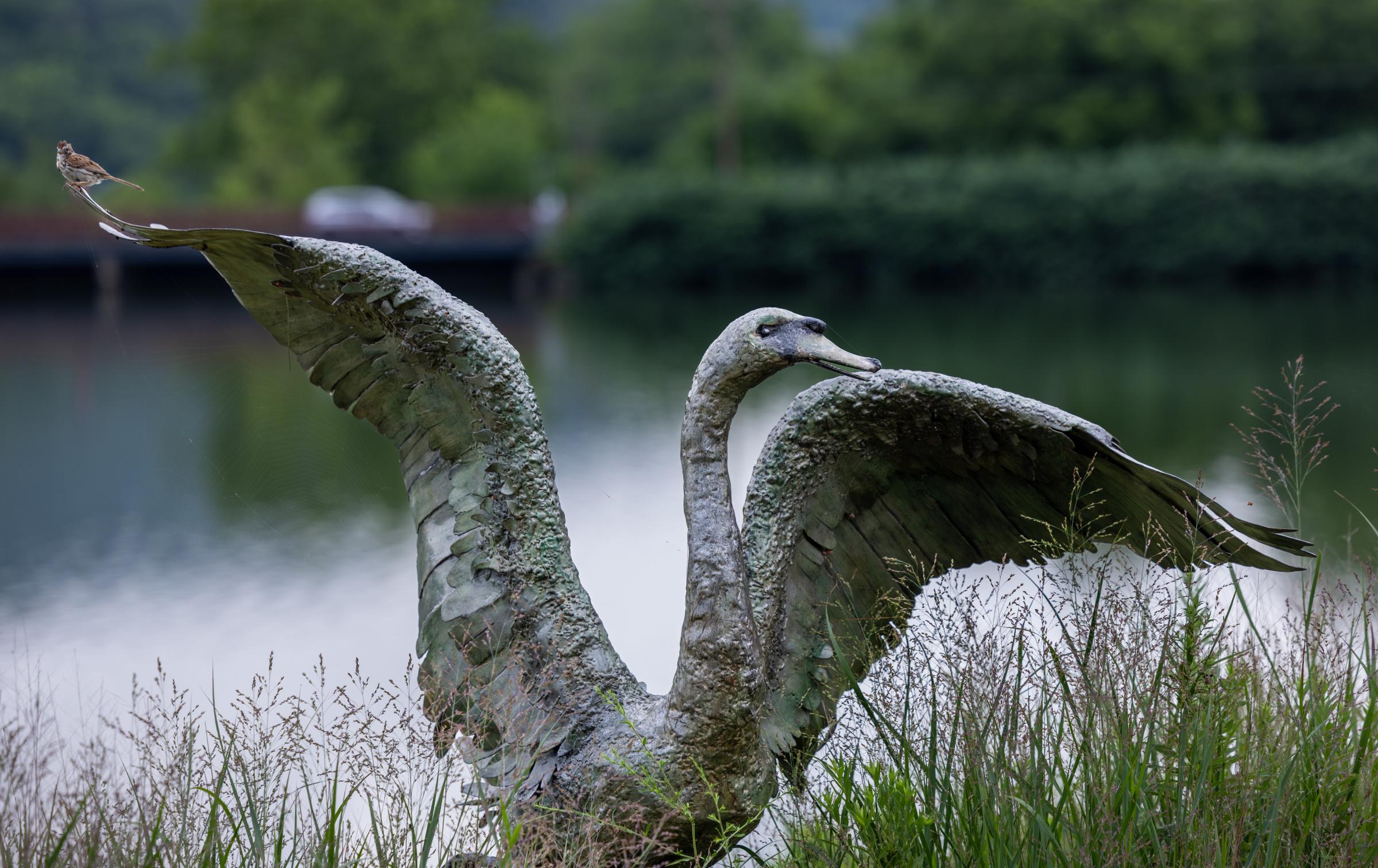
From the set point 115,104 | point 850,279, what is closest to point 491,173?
point 850,279

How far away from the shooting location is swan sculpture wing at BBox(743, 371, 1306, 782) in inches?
126

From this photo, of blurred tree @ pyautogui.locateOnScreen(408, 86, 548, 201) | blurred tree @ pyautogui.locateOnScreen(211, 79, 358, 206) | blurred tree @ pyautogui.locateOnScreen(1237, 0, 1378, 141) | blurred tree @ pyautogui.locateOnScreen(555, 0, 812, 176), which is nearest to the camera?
blurred tree @ pyautogui.locateOnScreen(1237, 0, 1378, 141)

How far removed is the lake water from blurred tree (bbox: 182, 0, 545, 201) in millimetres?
25863

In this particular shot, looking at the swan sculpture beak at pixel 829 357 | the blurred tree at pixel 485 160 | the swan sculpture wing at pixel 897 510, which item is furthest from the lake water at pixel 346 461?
the blurred tree at pixel 485 160

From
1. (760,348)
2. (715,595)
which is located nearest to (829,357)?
(760,348)

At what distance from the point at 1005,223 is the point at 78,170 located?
101 feet

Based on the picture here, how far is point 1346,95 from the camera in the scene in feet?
126

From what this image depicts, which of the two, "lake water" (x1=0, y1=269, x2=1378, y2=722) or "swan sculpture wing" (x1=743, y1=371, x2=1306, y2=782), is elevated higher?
"lake water" (x1=0, y1=269, x2=1378, y2=722)

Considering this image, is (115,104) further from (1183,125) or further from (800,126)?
(1183,125)

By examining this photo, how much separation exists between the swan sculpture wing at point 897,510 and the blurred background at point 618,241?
0.58m

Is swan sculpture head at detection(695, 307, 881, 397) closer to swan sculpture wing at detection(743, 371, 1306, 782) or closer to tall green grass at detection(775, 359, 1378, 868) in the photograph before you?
swan sculpture wing at detection(743, 371, 1306, 782)

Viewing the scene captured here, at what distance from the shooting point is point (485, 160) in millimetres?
41719

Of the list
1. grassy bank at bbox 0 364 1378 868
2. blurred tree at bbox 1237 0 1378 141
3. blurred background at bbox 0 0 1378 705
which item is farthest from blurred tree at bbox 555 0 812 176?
grassy bank at bbox 0 364 1378 868

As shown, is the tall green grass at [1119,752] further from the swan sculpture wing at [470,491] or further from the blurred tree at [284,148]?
the blurred tree at [284,148]
